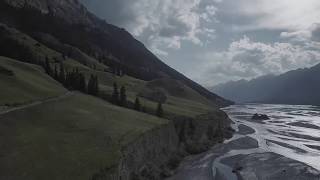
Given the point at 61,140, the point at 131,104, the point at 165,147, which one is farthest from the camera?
the point at 131,104

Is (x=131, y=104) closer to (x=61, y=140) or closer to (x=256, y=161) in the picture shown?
(x=256, y=161)

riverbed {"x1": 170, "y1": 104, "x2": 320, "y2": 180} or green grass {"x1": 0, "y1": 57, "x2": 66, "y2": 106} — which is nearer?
green grass {"x1": 0, "y1": 57, "x2": 66, "y2": 106}

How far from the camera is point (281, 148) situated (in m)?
145

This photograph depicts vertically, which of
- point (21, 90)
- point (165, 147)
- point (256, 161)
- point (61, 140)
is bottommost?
point (256, 161)

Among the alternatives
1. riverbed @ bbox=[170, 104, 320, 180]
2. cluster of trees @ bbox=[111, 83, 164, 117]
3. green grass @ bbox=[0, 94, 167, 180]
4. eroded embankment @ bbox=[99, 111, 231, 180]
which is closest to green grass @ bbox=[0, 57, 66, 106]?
green grass @ bbox=[0, 94, 167, 180]

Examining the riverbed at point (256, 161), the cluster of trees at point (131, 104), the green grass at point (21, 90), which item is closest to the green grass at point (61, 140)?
the green grass at point (21, 90)

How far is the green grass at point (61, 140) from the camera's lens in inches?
A: 2258

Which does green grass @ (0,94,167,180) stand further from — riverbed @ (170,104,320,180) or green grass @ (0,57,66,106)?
riverbed @ (170,104,320,180)

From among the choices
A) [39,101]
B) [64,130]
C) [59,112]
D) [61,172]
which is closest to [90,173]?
[61,172]

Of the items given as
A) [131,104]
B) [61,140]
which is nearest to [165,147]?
[131,104]

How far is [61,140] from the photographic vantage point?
233 ft

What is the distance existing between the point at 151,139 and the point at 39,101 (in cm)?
2615

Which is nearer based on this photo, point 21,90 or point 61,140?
point 61,140

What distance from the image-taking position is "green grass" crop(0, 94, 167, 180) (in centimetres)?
5734
